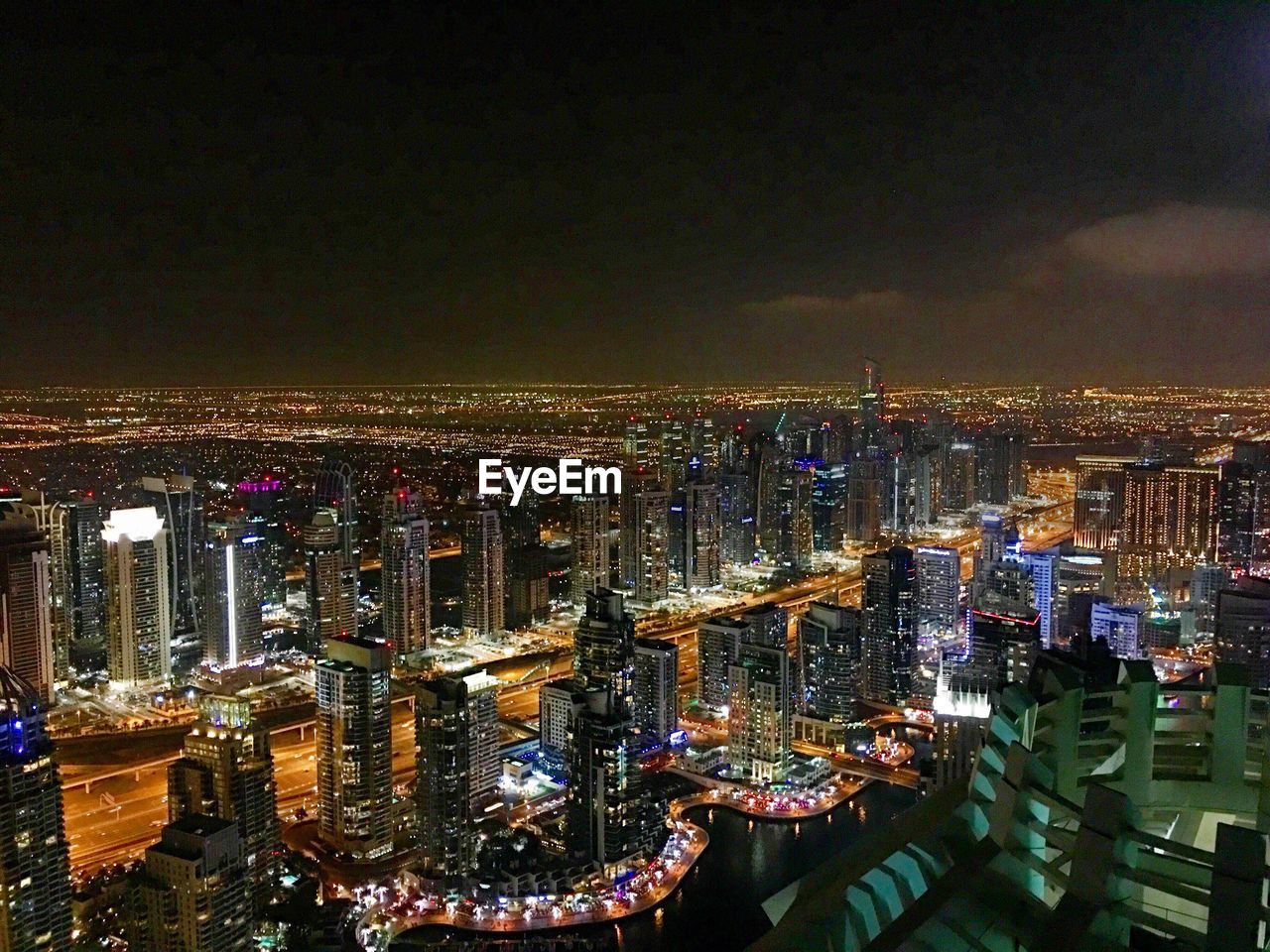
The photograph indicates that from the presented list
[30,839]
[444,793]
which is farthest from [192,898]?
[444,793]

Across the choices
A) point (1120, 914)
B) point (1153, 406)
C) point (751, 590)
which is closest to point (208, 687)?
point (751, 590)

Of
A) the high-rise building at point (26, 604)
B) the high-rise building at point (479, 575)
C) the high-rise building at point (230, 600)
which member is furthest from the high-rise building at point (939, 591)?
the high-rise building at point (26, 604)

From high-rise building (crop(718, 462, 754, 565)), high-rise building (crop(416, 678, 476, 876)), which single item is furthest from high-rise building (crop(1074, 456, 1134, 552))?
high-rise building (crop(416, 678, 476, 876))

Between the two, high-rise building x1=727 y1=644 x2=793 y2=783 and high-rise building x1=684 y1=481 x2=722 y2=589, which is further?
high-rise building x1=684 y1=481 x2=722 y2=589

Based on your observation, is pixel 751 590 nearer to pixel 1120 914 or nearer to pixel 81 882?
pixel 81 882

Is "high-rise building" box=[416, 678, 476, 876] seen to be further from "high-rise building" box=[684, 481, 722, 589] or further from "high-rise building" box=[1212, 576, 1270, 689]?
"high-rise building" box=[684, 481, 722, 589]

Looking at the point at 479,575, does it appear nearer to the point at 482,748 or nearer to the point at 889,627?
the point at 482,748
